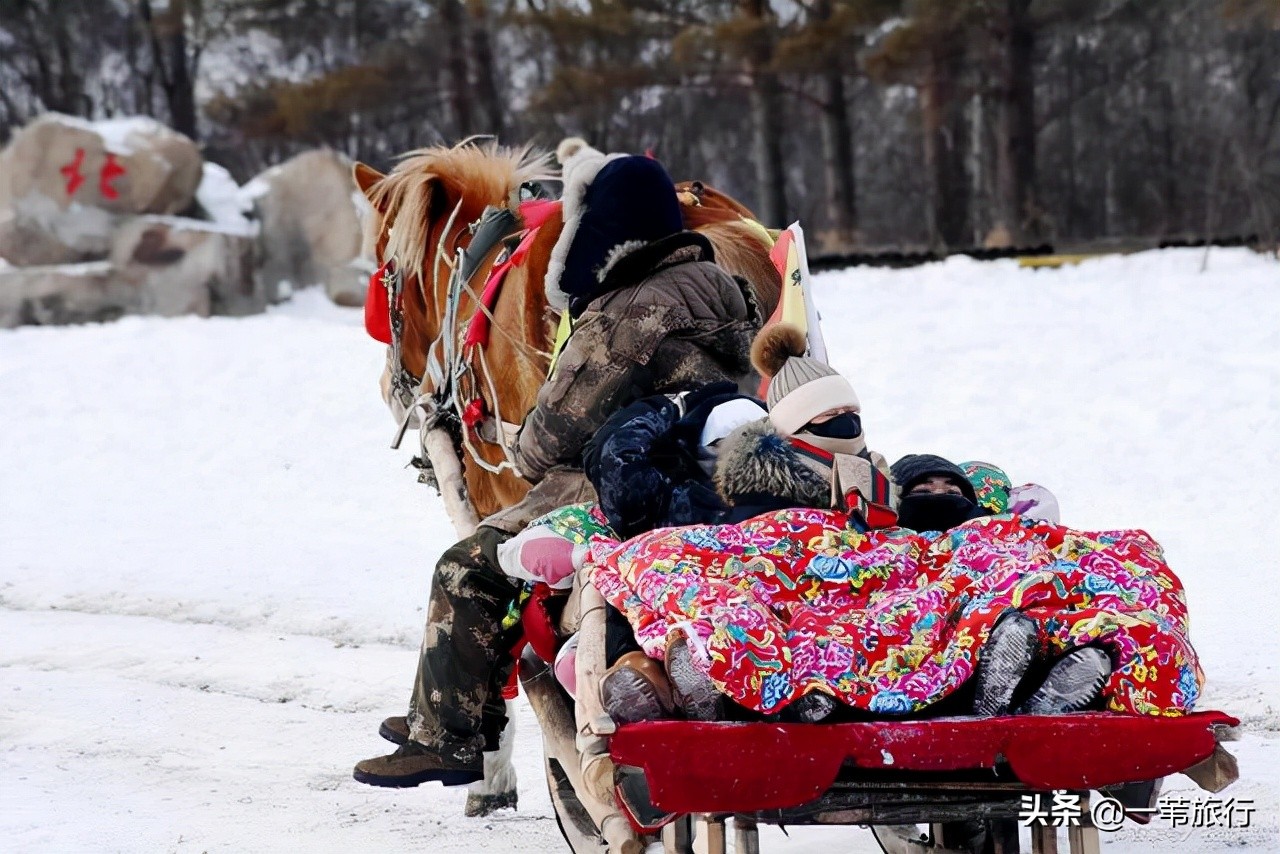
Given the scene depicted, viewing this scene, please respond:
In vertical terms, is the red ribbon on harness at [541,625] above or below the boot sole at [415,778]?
above

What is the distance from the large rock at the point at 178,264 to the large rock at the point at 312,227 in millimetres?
548

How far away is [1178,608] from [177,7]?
68.9 ft

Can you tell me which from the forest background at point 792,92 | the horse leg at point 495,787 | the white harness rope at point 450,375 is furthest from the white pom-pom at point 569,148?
the forest background at point 792,92

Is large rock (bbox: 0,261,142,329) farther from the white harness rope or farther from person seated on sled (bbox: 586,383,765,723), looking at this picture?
person seated on sled (bbox: 586,383,765,723)

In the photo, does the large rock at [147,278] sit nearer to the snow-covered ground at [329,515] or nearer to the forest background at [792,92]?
the snow-covered ground at [329,515]

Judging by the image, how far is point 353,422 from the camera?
394 inches

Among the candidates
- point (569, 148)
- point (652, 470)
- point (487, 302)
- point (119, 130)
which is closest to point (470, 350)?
point (487, 302)

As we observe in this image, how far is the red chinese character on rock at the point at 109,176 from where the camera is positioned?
1536 cm

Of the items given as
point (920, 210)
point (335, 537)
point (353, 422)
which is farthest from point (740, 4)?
point (335, 537)

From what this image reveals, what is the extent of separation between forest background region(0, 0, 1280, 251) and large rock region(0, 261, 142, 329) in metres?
5.68

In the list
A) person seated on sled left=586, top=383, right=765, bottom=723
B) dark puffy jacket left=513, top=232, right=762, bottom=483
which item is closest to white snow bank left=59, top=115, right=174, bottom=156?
dark puffy jacket left=513, top=232, right=762, bottom=483

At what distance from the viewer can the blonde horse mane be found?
201 inches

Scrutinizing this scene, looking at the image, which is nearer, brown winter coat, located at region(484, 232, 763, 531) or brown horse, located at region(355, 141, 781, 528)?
brown winter coat, located at region(484, 232, 763, 531)

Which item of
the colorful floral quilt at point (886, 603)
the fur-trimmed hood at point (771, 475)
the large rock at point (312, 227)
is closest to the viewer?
the colorful floral quilt at point (886, 603)
